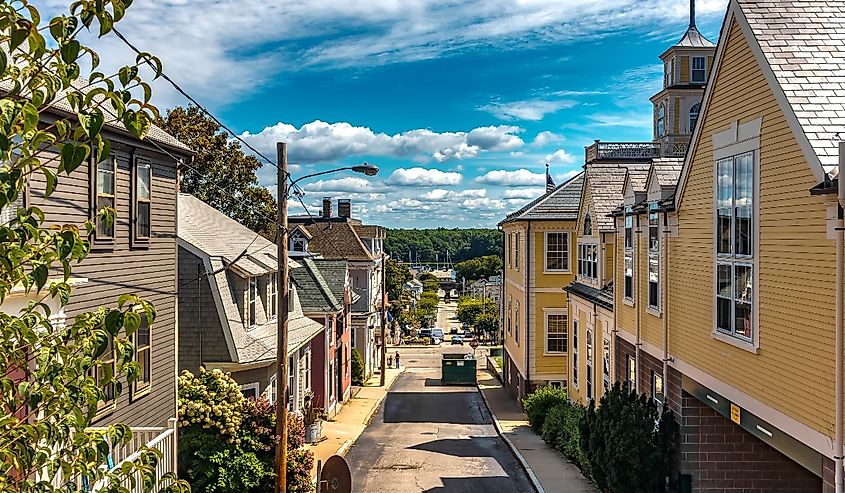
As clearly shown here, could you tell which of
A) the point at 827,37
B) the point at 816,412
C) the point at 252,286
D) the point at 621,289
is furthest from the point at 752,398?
the point at 252,286

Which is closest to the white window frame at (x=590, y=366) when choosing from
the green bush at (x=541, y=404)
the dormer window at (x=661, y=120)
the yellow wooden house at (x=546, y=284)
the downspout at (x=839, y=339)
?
the green bush at (x=541, y=404)

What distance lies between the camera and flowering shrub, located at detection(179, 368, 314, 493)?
16.8 meters

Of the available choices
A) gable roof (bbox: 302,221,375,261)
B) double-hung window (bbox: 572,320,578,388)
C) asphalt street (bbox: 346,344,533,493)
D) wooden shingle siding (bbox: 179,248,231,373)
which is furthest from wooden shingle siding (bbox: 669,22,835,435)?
gable roof (bbox: 302,221,375,261)

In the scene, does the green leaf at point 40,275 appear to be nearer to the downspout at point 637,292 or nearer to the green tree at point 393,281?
the downspout at point 637,292

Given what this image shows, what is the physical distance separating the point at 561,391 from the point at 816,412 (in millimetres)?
20905

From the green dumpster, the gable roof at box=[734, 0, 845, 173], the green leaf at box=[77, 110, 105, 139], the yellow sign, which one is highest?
the gable roof at box=[734, 0, 845, 173]

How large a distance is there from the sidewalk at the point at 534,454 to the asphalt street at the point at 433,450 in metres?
0.40

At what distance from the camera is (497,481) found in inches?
844

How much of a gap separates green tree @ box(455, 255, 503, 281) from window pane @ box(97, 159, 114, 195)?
153 metres

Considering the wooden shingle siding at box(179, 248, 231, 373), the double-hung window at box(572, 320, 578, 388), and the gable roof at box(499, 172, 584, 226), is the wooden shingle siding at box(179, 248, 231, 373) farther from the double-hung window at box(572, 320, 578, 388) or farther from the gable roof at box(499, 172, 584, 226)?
the gable roof at box(499, 172, 584, 226)

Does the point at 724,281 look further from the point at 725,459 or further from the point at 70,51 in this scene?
the point at 70,51

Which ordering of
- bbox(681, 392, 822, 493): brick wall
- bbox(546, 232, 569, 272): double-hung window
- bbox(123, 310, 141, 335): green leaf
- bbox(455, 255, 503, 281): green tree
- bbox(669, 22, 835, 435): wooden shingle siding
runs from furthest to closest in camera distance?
bbox(455, 255, 503, 281): green tree
bbox(546, 232, 569, 272): double-hung window
bbox(681, 392, 822, 493): brick wall
bbox(669, 22, 835, 435): wooden shingle siding
bbox(123, 310, 141, 335): green leaf

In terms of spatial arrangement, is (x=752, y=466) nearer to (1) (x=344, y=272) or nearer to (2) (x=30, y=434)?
(2) (x=30, y=434)

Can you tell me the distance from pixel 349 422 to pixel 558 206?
13.4 m
